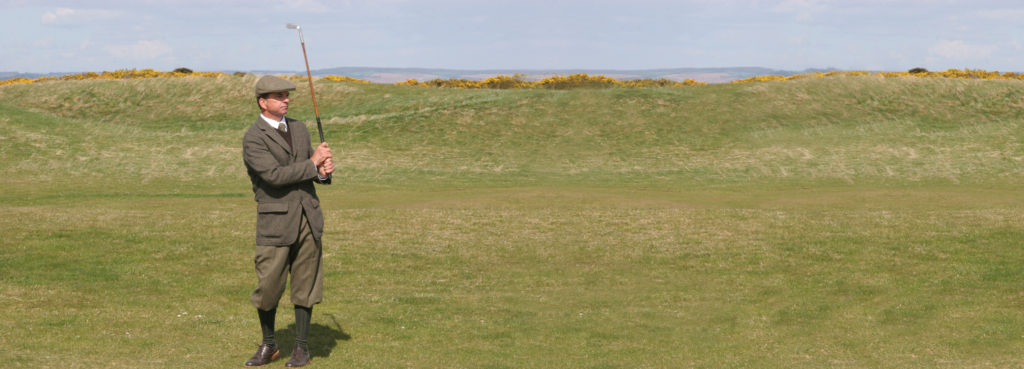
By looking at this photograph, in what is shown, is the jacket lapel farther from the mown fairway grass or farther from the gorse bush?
the gorse bush

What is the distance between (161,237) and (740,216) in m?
13.7

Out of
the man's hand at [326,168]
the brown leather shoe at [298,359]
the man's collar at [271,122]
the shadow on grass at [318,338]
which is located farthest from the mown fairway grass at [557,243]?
the man's collar at [271,122]

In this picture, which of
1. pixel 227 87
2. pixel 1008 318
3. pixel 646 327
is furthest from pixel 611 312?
pixel 227 87

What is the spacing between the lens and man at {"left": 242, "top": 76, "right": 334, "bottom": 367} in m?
9.59

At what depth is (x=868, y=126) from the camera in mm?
43219

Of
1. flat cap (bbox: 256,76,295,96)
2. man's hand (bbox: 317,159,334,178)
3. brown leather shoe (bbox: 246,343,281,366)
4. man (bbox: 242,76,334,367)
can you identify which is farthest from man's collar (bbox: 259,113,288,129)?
brown leather shoe (bbox: 246,343,281,366)

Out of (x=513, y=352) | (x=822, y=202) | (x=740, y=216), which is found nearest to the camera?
(x=513, y=352)

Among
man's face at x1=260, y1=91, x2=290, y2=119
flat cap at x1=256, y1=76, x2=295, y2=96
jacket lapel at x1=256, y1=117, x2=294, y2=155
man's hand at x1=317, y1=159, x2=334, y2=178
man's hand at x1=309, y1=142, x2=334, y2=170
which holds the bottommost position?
man's hand at x1=317, y1=159, x2=334, y2=178

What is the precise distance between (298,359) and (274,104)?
2937 millimetres

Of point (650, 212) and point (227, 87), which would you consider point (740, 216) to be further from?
point (227, 87)

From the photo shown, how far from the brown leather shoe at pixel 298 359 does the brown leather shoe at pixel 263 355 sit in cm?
29

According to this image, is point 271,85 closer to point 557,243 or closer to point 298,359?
point 298,359

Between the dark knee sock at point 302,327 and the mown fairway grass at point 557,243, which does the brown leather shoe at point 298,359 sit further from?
the mown fairway grass at point 557,243

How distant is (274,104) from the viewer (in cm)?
974
